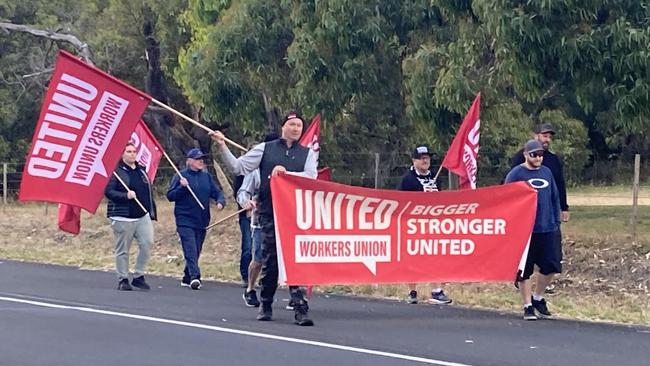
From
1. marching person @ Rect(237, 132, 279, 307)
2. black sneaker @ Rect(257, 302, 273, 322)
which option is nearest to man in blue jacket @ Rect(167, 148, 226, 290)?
marching person @ Rect(237, 132, 279, 307)

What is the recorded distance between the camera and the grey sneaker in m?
12.6

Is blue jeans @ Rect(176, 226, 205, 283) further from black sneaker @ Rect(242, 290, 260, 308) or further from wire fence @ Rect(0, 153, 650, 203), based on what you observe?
wire fence @ Rect(0, 153, 650, 203)

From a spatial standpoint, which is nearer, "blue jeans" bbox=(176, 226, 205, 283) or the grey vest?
the grey vest

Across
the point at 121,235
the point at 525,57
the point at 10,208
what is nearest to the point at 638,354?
the point at 525,57

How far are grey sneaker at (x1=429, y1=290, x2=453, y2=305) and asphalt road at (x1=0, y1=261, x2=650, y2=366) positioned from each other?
0.31m

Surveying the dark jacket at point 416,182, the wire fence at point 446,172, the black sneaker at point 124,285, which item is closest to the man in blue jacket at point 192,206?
the black sneaker at point 124,285

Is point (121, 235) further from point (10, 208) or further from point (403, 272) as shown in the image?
point (10, 208)

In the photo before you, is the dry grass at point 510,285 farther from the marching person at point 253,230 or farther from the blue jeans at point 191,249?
the marching person at point 253,230

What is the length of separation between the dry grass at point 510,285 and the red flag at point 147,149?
1.52 m

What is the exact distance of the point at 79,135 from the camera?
12820 mm

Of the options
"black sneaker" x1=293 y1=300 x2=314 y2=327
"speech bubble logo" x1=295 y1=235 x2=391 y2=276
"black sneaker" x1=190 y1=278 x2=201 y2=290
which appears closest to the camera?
"black sneaker" x1=293 y1=300 x2=314 y2=327

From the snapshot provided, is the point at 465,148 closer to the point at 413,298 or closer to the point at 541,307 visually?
Result: the point at 413,298

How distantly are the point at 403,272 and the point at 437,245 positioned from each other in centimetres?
46

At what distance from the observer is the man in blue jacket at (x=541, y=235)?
11.4m
